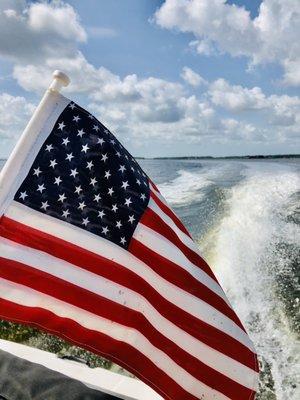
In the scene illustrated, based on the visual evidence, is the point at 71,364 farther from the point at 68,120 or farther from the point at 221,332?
the point at 68,120

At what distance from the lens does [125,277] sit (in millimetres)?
2611

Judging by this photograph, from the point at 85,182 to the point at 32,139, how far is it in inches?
15.0

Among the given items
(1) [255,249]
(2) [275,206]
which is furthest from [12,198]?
(2) [275,206]

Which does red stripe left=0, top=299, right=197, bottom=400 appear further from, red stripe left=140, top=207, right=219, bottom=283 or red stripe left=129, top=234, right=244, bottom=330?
red stripe left=140, top=207, right=219, bottom=283

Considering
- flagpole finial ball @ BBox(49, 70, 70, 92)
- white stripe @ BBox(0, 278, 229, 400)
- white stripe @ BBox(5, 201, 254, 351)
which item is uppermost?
flagpole finial ball @ BBox(49, 70, 70, 92)

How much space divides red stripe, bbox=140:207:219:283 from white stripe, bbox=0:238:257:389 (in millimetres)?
374

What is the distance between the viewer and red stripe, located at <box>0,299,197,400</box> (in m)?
2.52

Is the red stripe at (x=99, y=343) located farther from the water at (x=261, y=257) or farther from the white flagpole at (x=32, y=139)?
the water at (x=261, y=257)

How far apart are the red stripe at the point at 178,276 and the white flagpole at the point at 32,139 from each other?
738mm

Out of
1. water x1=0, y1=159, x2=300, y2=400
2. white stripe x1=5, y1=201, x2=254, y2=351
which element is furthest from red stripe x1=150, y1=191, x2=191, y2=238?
water x1=0, y1=159, x2=300, y2=400

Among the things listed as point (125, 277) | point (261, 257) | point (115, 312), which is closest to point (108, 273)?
point (125, 277)

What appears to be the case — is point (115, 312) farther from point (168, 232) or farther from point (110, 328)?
point (168, 232)

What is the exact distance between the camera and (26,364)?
10.6ft

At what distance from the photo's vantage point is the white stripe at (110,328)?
8.30ft
